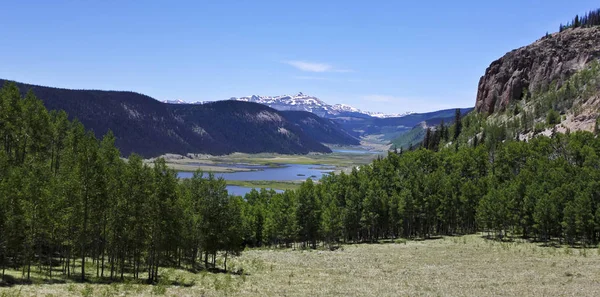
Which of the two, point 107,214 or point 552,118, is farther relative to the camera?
point 552,118

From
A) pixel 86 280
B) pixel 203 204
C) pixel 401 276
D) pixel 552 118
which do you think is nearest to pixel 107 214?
pixel 86 280

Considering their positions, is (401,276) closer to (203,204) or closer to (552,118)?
(203,204)

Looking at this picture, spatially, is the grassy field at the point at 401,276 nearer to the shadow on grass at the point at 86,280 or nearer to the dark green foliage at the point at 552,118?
the shadow on grass at the point at 86,280

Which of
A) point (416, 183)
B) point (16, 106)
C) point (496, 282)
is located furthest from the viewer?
point (416, 183)

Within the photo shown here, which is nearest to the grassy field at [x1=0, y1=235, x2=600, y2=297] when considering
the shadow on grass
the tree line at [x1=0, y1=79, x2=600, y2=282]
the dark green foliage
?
the shadow on grass

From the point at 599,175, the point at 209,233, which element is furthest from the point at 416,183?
the point at 209,233

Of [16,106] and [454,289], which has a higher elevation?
[16,106]

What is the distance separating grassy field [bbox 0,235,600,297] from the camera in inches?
1515

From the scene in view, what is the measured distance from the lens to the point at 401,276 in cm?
5097

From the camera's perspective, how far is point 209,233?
59.2 m

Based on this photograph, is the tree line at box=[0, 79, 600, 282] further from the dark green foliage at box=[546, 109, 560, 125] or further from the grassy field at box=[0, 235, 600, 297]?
the dark green foliage at box=[546, 109, 560, 125]

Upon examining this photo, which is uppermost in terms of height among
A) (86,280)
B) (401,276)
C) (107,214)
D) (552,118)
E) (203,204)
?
(552,118)

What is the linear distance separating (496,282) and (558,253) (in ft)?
95.7

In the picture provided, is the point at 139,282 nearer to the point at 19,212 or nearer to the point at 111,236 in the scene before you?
the point at 111,236
